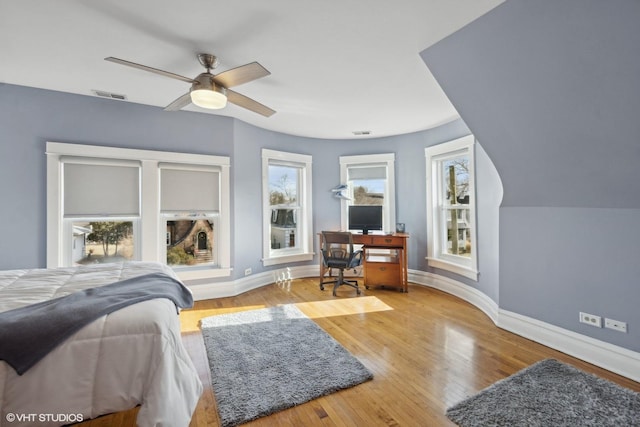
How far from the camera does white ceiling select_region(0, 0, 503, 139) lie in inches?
70.7

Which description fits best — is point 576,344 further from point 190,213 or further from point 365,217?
point 190,213

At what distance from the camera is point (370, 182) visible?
5023 millimetres

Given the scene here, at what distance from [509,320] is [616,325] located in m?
0.80

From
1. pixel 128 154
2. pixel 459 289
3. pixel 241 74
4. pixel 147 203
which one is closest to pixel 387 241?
pixel 459 289

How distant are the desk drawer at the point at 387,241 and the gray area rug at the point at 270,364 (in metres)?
1.71

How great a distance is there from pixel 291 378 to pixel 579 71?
2672mm

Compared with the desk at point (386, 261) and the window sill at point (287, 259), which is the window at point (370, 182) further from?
the window sill at point (287, 259)

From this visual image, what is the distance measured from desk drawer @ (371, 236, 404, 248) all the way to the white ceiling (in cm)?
185

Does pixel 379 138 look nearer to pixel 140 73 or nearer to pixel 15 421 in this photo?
pixel 140 73

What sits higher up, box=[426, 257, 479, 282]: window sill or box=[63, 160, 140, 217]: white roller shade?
box=[63, 160, 140, 217]: white roller shade

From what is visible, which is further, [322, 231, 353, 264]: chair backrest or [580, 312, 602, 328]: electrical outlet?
[322, 231, 353, 264]: chair backrest

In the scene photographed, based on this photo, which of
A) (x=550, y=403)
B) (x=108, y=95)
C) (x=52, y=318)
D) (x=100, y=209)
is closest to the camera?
(x=52, y=318)

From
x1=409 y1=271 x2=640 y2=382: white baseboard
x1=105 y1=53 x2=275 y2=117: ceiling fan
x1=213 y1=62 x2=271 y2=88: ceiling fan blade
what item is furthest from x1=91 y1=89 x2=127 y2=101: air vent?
x1=409 y1=271 x2=640 y2=382: white baseboard

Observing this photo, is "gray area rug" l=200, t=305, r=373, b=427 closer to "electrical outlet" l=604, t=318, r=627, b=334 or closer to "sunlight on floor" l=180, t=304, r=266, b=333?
"sunlight on floor" l=180, t=304, r=266, b=333
